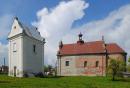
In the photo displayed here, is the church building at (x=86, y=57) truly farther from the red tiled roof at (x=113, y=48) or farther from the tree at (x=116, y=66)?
the tree at (x=116, y=66)

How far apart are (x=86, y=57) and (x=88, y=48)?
2.05 m

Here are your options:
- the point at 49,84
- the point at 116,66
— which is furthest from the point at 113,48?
the point at 49,84

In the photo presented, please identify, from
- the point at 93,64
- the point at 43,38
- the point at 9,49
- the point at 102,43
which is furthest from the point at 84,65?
the point at 9,49

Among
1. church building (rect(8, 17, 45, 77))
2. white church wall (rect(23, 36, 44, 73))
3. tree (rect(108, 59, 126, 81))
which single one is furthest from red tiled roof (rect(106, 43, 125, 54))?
church building (rect(8, 17, 45, 77))

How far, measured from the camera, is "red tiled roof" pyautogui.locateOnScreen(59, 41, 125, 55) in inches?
2505

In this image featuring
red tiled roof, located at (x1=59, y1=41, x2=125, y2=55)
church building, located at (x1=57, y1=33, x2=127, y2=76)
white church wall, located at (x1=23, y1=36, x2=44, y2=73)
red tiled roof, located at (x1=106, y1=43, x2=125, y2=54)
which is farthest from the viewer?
red tiled roof, located at (x1=59, y1=41, x2=125, y2=55)

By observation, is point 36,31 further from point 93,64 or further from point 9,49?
point 93,64

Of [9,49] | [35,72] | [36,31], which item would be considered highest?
[36,31]

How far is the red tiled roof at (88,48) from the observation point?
209 feet

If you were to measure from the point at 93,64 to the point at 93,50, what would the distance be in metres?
3.04

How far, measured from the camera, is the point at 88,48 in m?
65.8

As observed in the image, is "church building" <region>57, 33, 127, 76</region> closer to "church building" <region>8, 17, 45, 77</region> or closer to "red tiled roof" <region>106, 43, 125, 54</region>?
"red tiled roof" <region>106, 43, 125, 54</region>

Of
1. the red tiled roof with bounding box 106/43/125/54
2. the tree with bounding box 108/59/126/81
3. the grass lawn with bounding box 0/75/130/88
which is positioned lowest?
the grass lawn with bounding box 0/75/130/88

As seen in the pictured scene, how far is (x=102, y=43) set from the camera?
A: 213 feet
